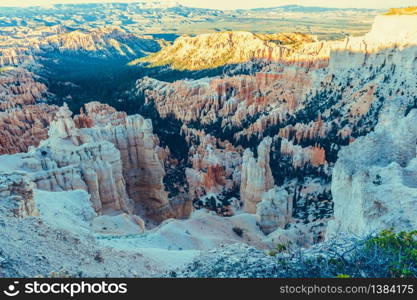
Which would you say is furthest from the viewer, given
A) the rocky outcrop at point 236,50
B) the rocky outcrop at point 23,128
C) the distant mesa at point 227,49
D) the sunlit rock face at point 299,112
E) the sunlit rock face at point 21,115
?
the distant mesa at point 227,49

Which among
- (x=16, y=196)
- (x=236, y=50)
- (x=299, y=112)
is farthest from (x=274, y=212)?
(x=236, y=50)

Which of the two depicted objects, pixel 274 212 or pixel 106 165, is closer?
pixel 106 165

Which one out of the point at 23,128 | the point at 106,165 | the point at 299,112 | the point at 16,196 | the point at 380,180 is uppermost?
the point at 380,180

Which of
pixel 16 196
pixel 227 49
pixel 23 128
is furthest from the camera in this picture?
pixel 227 49

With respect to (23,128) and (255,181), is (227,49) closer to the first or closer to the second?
(23,128)

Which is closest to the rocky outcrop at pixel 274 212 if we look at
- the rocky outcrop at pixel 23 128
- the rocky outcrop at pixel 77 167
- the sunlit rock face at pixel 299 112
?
the sunlit rock face at pixel 299 112

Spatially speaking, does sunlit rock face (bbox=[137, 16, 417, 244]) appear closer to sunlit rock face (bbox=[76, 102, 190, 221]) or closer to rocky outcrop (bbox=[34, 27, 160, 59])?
sunlit rock face (bbox=[76, 102, 190, 221])

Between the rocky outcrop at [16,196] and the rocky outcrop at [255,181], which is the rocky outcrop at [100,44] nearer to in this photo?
the rocky outcrop at [255,181]
